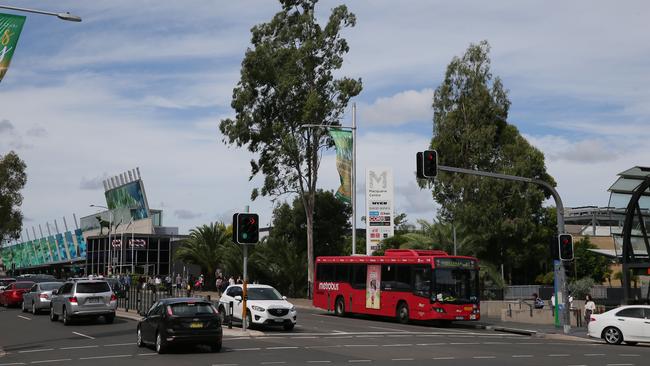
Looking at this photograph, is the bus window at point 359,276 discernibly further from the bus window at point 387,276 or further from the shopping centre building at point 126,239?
the shopping centre building at point 126,239

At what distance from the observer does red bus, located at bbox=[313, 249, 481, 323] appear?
34.0m

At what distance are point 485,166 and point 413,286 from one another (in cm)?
2554

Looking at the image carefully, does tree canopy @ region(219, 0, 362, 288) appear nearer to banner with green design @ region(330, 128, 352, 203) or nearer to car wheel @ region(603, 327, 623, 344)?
banner with green design @ region(330, 128, 352, 203)

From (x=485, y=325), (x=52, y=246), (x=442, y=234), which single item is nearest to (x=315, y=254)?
(x=442, y=234)

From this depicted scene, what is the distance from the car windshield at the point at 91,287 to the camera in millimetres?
30500

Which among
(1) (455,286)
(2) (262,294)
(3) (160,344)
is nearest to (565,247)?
(1) (455,286)

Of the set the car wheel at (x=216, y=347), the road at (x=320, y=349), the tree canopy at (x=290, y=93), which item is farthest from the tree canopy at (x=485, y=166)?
the car wheel at (x=216, y=347)

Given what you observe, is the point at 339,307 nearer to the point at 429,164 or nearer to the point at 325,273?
the point at 325,273

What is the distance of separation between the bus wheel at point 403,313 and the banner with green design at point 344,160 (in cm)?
1222

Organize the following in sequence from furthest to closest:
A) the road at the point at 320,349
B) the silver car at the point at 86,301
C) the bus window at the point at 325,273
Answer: the bus window at the point at 325,273
the silver car at the point at 86,301
the road at the point at 320,349

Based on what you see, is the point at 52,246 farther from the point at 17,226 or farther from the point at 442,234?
the point at 442,234

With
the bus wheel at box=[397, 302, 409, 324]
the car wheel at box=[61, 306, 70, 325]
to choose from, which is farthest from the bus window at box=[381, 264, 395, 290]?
the car wheel at box=[61, 306, 70, 325]

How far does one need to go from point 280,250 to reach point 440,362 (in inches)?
1595

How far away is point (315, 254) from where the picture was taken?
62375mm
